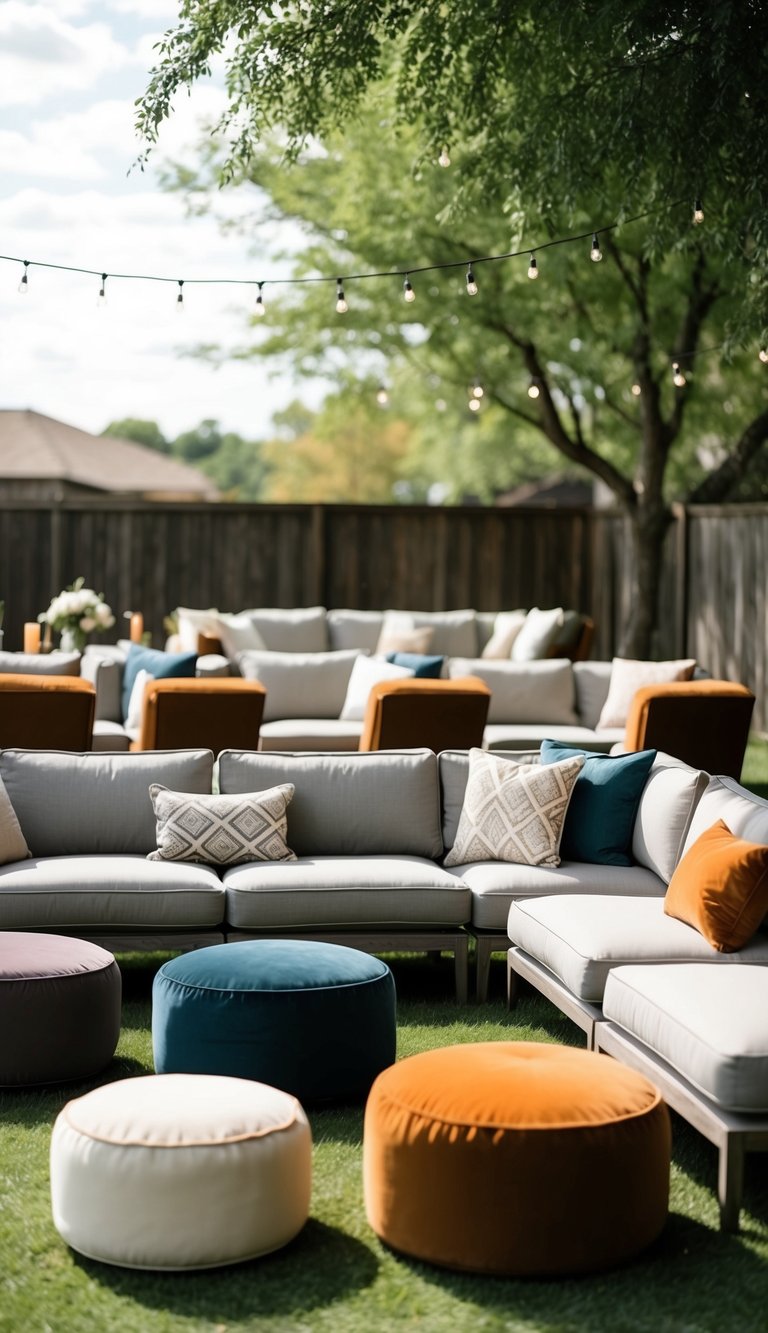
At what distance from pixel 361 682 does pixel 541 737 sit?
1.08 metres

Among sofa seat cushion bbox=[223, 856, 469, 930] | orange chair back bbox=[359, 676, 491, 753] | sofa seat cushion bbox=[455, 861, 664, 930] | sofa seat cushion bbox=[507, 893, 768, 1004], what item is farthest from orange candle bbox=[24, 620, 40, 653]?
sofa seat cushion bbox=[507, 893, 768, 1004]

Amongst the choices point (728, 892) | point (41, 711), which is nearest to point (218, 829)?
point (728, 892)

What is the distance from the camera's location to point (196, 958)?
3904 mm

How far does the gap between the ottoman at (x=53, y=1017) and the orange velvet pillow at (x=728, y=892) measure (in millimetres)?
1578

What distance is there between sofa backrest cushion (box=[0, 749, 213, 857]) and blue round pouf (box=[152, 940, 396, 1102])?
1264mm

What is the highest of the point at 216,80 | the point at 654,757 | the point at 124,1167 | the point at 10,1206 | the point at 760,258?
the point at 216,80

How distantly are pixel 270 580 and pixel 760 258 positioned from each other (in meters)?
7.59

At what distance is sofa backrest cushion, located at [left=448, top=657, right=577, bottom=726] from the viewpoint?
866 cm

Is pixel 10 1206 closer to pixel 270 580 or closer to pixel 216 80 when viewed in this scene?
pixel 216 80

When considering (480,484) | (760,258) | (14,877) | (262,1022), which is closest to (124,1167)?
(262,1022)

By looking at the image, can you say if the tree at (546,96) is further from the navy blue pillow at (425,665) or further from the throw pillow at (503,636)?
the throw pillow at (503,636)

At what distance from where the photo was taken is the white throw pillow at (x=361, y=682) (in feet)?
27.4

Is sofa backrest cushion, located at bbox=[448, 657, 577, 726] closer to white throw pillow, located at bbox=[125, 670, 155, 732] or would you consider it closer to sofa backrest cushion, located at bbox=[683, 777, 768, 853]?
white throw pillow, located at bbox=[125, 670, 155, 732]

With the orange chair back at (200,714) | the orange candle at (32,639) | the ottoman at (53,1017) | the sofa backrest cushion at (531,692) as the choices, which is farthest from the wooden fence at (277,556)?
the ottoman at (53,1017)
